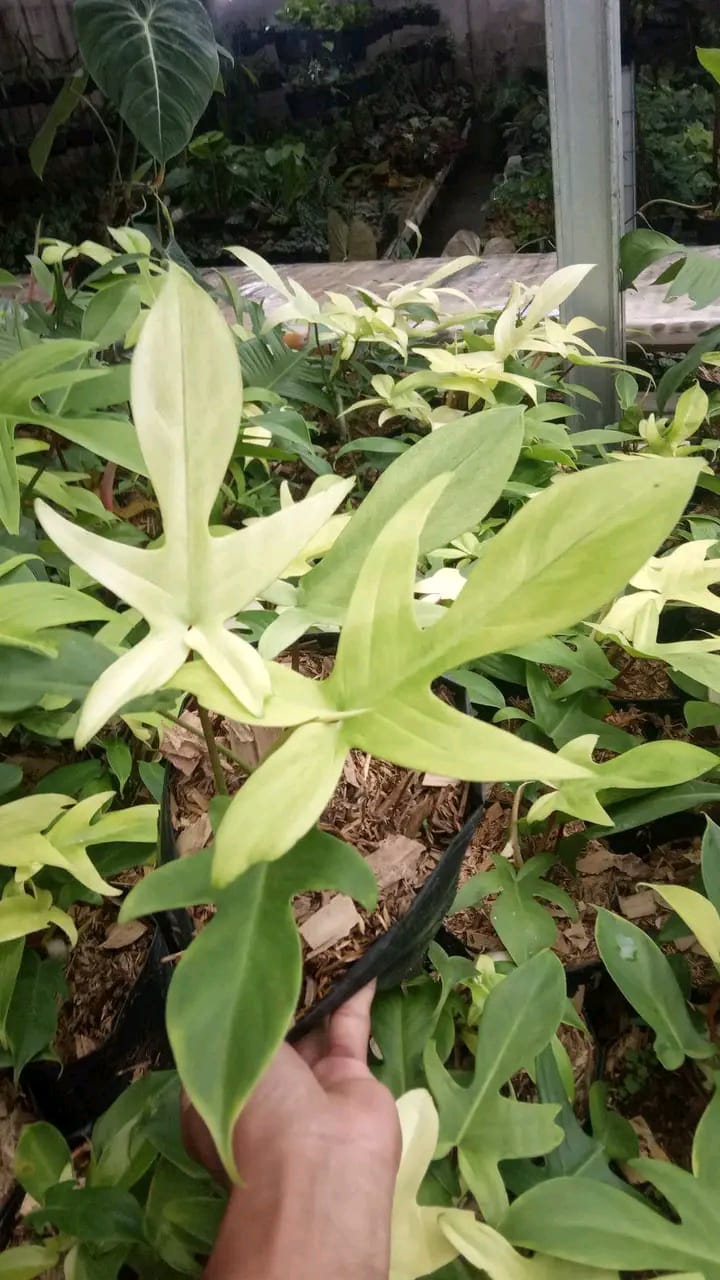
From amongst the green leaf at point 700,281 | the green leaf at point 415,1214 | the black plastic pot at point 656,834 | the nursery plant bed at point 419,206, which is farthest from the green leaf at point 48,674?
the nursery plant bed at point 419,206

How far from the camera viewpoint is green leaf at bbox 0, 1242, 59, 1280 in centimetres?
61

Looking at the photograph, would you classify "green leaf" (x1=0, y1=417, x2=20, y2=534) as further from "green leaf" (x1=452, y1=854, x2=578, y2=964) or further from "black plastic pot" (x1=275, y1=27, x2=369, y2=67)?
"black plastic pot" (x1=275, y1=27, x2=369, y2=67)

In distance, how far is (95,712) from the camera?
345 millimetres

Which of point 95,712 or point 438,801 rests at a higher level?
point 95,712

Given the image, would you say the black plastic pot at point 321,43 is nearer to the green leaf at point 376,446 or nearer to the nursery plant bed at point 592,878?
the green leaf at point 376,446

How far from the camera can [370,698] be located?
0.39 metres

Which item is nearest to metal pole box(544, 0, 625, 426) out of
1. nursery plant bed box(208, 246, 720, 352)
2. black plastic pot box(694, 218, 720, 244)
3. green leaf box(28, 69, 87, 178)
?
nursery plant bed box(208, 246, 720, 352)

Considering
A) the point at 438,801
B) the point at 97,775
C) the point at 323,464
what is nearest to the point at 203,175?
the point at 323,464

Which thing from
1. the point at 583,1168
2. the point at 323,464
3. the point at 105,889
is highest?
the point at 323,464

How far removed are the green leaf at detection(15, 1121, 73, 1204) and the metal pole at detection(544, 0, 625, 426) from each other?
1516 mm

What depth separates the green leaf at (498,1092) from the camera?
61cm

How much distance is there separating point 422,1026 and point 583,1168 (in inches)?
6.9

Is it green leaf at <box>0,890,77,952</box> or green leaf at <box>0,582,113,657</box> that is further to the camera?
green leaf at <box>0,890,77,952</box>

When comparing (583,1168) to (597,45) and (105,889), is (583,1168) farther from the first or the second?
(597,45)
